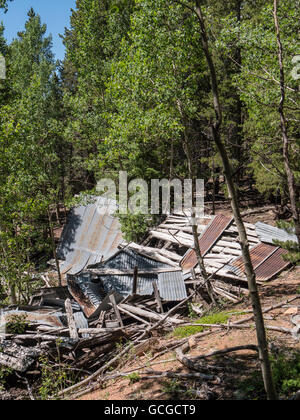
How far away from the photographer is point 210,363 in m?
5.92

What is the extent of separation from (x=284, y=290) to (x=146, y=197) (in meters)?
8.67

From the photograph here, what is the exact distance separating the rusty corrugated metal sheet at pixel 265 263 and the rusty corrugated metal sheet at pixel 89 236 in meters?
7.28

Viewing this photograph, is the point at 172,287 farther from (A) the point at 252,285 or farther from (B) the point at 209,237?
(A) the point at 252,285

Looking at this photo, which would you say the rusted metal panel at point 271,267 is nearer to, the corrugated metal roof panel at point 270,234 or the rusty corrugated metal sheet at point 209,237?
the corrugated metal roof panel at point 270,234

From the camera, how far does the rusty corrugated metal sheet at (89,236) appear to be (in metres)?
18.3

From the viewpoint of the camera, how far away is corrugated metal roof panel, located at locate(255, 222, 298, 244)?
12.9m

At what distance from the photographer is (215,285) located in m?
11.5

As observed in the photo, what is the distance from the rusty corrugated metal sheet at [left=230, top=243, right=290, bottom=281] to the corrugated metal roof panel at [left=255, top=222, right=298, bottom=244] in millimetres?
303

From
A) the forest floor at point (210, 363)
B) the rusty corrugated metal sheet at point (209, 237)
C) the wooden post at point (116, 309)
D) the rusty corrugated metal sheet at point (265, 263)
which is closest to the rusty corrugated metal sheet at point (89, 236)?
the rusty corrugated metal sheet at point (209, 237)

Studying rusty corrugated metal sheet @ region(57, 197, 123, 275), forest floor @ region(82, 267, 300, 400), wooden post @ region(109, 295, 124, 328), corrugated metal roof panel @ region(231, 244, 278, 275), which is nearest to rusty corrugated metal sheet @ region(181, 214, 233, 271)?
corrugated metal roof panel @ region(231, 244, 278, 275)

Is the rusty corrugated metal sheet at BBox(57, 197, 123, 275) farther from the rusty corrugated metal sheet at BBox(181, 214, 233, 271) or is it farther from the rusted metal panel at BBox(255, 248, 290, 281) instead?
the rusted metal panel at BBox(255, 248, 290, 281)

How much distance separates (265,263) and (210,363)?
736cm
